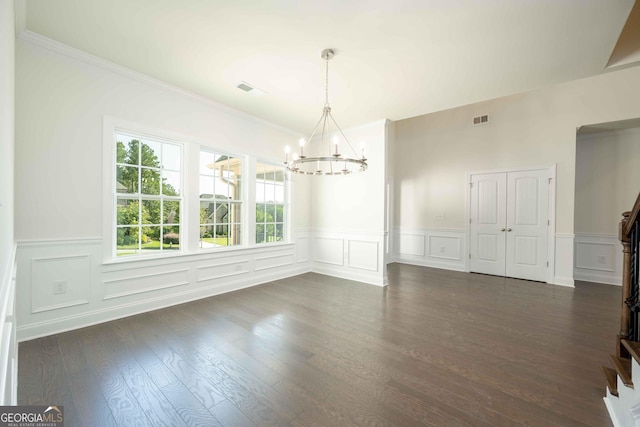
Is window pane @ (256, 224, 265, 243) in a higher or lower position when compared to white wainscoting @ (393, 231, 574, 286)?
higher

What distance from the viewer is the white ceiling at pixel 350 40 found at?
220 cm

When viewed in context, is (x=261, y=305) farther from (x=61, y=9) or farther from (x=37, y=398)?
(x=61, y=9)

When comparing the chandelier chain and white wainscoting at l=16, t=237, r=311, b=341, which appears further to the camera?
the chandelier chain

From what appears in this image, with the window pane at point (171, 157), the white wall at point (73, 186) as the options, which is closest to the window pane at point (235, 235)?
the white wall at point (73, 186)

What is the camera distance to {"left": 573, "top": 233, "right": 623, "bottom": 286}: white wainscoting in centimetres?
477

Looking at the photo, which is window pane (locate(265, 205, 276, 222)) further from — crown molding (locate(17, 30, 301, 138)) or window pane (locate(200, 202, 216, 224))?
crown molding (locate(17, 30, 301, 138))

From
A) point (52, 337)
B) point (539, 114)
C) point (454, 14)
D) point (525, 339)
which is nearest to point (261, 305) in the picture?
point (52, 337)

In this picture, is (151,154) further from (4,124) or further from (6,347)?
(6,347)

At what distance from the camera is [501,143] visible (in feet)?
17.6

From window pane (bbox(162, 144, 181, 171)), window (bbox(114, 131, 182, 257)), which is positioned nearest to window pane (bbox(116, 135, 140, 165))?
window (bbox(114, 131, 182, 257))

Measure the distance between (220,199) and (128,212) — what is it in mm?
1250

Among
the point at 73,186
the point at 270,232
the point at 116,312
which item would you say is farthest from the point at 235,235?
the point at 73,186

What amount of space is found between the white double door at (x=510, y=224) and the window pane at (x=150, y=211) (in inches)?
232

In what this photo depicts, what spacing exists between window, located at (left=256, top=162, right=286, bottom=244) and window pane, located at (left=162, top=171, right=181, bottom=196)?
1.38m
